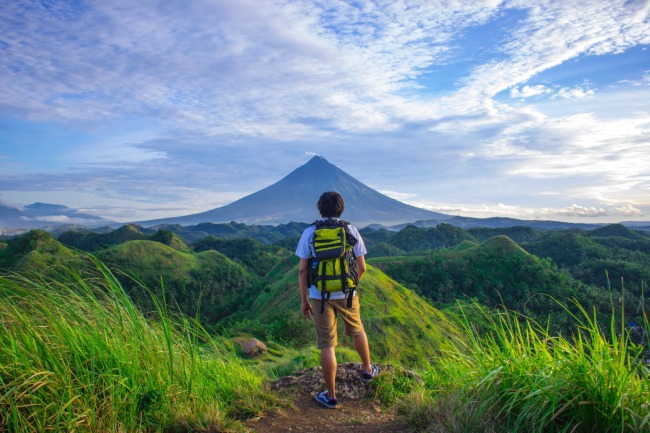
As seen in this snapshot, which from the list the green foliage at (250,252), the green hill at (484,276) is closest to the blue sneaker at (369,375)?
the green hill at (484,276)

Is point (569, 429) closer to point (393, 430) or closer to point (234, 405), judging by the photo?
point (393, 430)

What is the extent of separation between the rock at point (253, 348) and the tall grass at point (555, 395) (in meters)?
8.93

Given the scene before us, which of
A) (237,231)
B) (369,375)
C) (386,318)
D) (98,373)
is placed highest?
(98,373)

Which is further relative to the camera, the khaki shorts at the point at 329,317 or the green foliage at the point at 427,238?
the green foliage at the point at 427,238

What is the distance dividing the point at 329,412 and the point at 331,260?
132cm

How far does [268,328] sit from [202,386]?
13320 mm

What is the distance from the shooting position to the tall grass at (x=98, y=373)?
2.73m

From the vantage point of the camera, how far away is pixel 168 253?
159ft

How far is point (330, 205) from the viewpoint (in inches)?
164

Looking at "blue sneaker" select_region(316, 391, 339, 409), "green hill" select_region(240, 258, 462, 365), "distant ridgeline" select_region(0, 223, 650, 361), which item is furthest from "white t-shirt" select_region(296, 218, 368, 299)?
"distant ridgeline" select_region(0, 223, 650, 361)

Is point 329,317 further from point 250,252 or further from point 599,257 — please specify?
point 599,257

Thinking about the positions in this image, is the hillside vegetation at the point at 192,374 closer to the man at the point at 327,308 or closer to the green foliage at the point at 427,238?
the man at the point at 327,308

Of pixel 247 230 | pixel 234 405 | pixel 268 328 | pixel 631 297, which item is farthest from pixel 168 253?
pixel 247 230

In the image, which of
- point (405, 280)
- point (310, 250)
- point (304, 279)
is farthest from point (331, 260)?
point (405, 280)
